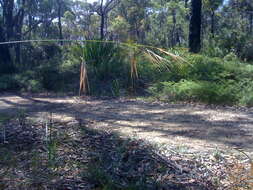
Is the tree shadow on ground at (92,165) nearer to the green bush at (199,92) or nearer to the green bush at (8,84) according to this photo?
the green bush at (199,92)

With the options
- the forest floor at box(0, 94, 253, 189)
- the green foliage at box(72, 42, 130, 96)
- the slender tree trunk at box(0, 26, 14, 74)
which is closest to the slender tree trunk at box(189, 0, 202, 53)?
the green foliage at box(72, 42, 130, 96)

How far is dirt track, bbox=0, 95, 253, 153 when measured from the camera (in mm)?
5083

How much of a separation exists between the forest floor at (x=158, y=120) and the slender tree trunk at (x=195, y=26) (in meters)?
5.28

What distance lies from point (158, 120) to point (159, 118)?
0.63ft

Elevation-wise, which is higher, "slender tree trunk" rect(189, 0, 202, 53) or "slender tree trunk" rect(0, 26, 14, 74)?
"slender tree trunk" rect(189, 0, 202, 53)

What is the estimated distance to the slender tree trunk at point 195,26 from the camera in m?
13.2

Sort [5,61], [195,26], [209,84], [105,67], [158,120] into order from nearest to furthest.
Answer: [158,120]
[209,84]
[105,67]
[195,26]
[5,61]

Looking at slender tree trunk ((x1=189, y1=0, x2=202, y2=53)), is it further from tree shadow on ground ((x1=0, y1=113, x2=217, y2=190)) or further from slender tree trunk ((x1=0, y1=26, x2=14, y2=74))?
tree shadow on ground ((x1=0, y1=113, x2=217, y2=190))

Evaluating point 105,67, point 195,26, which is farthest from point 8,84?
point 195,26

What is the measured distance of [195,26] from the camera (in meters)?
13.4

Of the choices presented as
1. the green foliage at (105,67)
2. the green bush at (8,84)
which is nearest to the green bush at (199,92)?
the green foliage at (105,67)

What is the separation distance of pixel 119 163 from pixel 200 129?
219 centimetres

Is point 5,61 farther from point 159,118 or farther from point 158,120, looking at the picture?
point 158,120

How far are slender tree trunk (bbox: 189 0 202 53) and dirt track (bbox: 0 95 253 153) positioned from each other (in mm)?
5413
